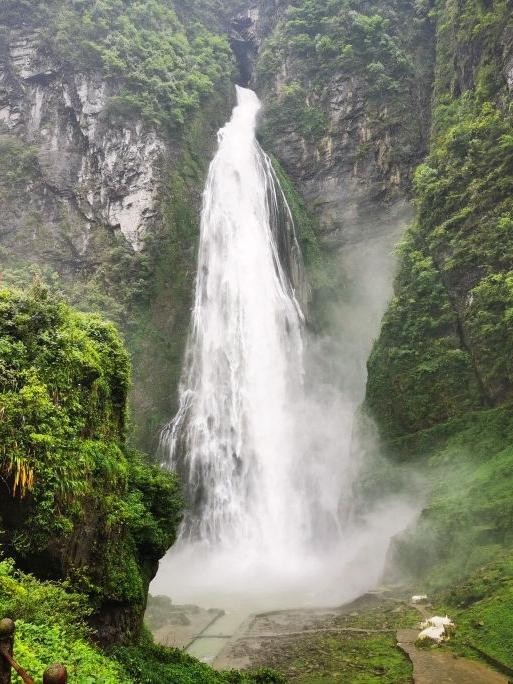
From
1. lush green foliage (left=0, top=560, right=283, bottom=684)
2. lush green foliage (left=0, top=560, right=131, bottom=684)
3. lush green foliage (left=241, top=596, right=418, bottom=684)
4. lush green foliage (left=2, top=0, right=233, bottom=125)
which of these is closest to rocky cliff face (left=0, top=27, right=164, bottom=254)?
lush green foliage (left=2, top=0, right=233, bottom=125)

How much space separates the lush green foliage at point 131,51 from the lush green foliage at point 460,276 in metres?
17.9

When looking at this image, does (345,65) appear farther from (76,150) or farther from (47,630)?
(47,630)

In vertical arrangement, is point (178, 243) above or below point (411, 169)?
Result: below

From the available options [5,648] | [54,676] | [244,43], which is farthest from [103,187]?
[54,676]

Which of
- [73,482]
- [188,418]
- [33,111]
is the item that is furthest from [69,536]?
[33,111]

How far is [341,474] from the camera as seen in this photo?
74.2ft

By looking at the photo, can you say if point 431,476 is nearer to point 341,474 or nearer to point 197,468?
point 341,474

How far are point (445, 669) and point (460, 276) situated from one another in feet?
45.5

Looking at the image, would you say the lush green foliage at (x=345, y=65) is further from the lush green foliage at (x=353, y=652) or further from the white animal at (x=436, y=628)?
the white animal at (x=436, y=628)

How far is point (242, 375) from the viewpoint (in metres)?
24.7

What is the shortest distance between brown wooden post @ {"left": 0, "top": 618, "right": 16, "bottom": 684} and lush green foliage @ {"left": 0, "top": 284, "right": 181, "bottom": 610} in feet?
11.7

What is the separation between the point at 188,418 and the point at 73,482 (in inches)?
665

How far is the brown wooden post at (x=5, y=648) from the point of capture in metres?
3.04

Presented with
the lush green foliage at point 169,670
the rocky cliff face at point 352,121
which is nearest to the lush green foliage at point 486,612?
the lush green foliage at point 169,670
